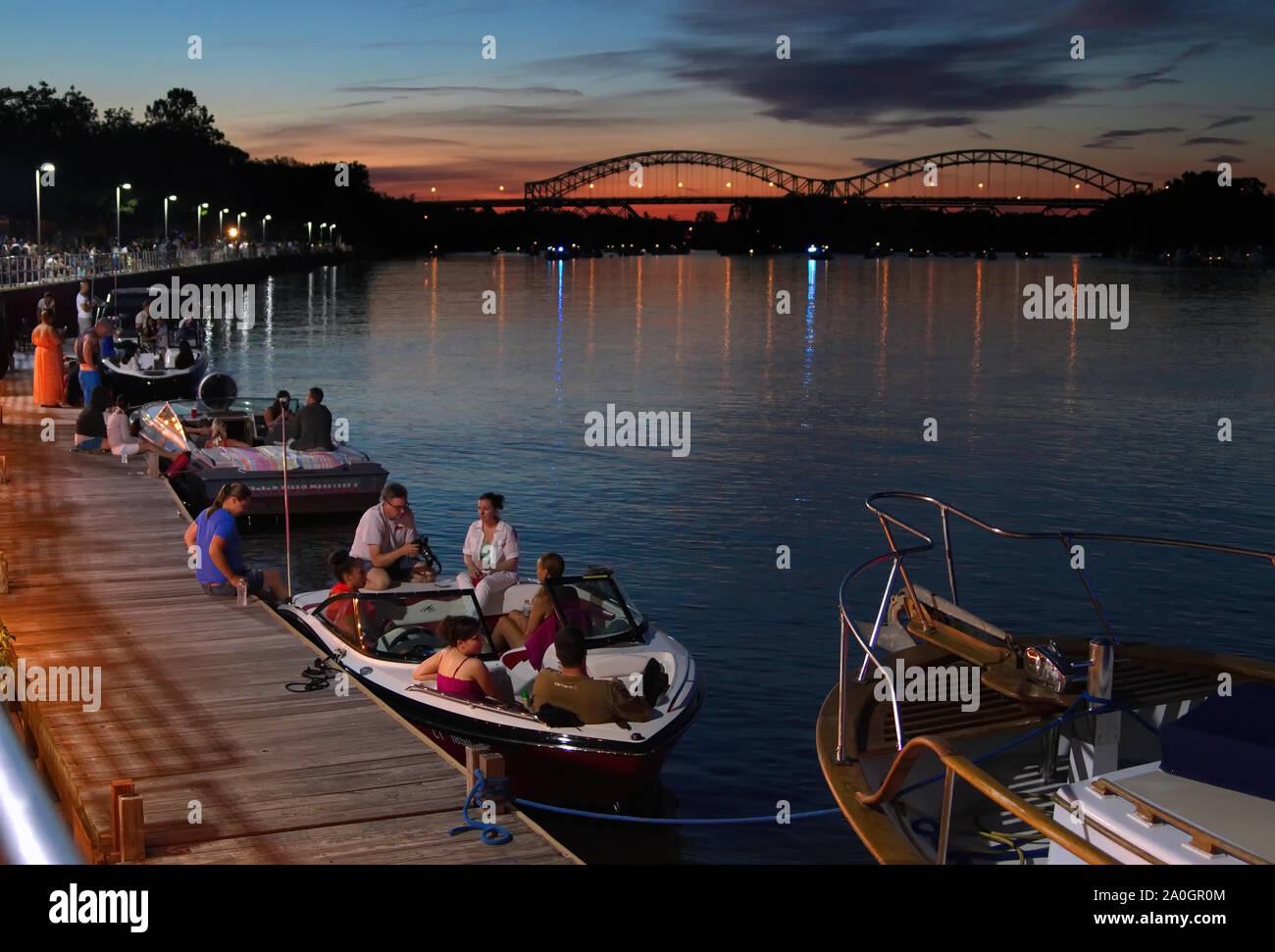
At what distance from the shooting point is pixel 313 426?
22.0 metres

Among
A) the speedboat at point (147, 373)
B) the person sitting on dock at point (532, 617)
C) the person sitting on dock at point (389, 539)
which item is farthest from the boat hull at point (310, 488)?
the speedboat at point (147, 373)

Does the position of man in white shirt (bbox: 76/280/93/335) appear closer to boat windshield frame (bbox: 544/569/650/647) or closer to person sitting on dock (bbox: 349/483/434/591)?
person sitting on dock (bbox: 349/483/434/591)

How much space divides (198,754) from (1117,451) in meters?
29.0

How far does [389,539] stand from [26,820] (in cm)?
1346

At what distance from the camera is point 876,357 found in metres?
60.7

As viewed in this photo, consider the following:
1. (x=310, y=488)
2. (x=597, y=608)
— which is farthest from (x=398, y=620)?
(x=310, y=488)

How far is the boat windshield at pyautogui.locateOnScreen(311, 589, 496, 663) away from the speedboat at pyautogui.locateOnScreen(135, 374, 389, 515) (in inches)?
385

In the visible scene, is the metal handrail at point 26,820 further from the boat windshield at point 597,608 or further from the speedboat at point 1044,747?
the boat windshield at point 597,608

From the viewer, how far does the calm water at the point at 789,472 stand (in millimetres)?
15422

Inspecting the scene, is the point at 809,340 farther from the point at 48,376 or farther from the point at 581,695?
the point at 581,695

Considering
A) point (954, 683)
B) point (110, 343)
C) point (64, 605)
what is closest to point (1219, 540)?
point (954, 683)

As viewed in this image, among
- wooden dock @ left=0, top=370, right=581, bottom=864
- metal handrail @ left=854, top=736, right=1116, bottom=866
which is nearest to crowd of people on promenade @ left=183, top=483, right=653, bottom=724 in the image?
wooden dock @ left=0, top=370, right=581, bottom=864

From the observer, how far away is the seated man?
10195 mm

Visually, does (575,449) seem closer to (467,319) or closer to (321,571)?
(321,571)
